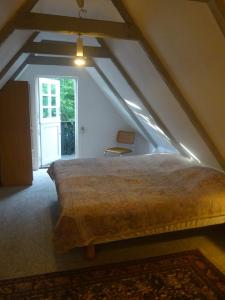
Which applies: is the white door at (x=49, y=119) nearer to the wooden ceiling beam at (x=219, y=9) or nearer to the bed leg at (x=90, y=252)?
the bed leg at (x=90, y=252)

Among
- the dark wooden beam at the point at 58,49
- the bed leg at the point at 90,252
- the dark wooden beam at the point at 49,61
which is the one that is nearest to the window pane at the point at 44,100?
the dark wooden beam at the point at 49,61

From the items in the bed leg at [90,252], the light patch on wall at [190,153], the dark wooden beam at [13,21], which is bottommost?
the bed leg at [90,252]

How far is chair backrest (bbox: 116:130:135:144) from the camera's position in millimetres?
5485

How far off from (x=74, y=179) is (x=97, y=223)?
84cm

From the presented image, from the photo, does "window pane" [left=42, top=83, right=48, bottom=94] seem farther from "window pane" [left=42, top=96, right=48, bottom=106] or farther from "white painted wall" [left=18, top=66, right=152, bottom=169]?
"white painted wall" [left=18, top=66, right=152, bottom=169]

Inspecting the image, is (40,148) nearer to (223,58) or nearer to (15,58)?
(15,58)

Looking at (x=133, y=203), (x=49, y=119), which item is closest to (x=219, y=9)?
(x=133, y=203)

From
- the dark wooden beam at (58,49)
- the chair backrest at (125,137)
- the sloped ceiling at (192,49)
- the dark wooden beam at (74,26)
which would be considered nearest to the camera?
the sloped ceiling at (192,49)

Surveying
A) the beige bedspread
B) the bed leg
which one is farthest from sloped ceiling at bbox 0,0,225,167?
the bed leg

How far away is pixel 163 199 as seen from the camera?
2.46 metres

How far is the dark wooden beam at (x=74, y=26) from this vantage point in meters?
2.46

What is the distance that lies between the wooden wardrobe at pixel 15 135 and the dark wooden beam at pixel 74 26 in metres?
1.71

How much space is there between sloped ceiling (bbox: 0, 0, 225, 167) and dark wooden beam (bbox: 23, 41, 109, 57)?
0.15 metres

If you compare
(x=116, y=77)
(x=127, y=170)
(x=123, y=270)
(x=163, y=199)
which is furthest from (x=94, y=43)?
(x=123, y=270)
